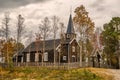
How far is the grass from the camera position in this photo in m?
44.8

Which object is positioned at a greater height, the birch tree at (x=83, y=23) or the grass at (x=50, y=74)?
the birch tree at (x=83, y=23)

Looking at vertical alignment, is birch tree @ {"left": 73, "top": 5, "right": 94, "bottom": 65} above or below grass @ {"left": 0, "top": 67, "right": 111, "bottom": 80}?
above

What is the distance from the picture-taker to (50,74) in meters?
51.2

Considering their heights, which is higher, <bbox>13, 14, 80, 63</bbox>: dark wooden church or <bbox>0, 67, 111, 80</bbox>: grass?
<bbox>13, 14, 80, 63</bbox>: dark wooden church

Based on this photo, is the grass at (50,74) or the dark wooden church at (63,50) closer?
the grass at (50,74)

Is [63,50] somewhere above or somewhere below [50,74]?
above

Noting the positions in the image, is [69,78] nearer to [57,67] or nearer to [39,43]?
[57,67]

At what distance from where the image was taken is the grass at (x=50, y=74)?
147 feet

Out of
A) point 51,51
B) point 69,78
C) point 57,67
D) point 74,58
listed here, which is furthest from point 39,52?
point 69,78

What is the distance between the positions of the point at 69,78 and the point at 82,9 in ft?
71.6

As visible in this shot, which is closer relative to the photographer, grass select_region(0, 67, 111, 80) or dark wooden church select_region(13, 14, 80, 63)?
grass select_region(0, 67, 111, 80)

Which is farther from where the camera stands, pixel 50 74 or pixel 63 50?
pixel 63 50

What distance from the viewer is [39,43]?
232 ft

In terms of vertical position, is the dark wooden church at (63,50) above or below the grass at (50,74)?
above
